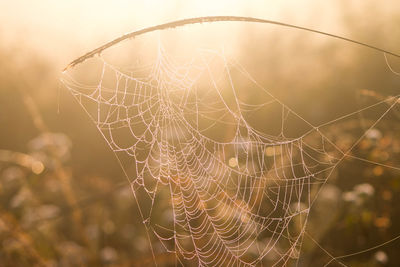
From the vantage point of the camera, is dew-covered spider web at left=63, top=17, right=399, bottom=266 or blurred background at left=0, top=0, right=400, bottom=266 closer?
dew-covered spider web at left=63, top=17, right=399, bottom=266

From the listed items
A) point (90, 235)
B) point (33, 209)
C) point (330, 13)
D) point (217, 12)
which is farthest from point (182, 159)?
point (330, 13)

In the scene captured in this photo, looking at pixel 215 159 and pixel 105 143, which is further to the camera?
pixel 105 143

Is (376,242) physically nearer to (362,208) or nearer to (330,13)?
(362,208)

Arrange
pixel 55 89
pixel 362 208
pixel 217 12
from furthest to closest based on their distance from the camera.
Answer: pixel 55 89, pixel 217 12, pixel 362 208
